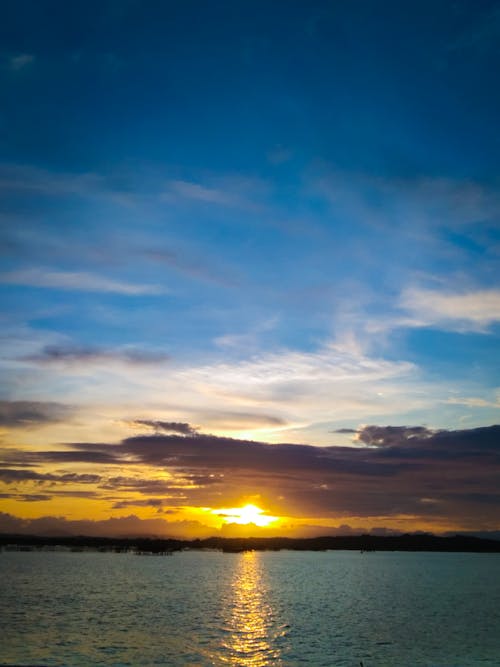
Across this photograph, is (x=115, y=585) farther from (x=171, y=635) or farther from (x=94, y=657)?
(x=94, y=657)

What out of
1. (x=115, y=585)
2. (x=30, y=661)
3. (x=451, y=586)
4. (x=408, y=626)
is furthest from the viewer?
(x=451, y=586)

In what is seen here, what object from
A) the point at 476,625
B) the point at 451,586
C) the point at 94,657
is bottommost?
the point at 451,586

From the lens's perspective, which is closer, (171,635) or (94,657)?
(94,657)

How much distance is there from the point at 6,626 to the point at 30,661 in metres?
20.4

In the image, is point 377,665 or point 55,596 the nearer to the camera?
point 377,665

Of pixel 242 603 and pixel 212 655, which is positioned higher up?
pixel 212 655

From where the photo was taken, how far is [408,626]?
68562 millimetres

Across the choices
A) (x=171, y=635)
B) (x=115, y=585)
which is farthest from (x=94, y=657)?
(x=115, y=585)

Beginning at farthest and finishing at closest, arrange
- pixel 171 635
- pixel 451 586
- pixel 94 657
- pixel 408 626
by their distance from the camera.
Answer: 1. pixel 451 586
2. pixel 408 626
3. pixel 171 635
4. pixel 94 657

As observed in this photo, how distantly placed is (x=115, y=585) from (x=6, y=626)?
6527 cm

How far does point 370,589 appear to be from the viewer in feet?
408

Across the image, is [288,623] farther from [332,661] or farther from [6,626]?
[6,626]

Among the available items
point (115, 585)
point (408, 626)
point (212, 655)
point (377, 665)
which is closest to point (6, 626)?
point (212, 655)

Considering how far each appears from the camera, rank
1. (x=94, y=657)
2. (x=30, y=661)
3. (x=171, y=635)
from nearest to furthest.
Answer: (x=30, y=661) → (x=94, y=657) → (x=171, y=635)
